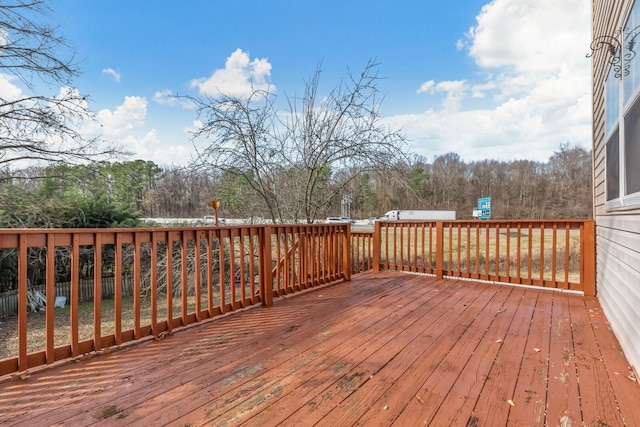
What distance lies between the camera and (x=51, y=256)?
182cm

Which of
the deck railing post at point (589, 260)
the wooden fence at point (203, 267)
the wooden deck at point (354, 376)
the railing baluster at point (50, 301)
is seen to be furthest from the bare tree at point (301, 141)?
the railing baluster at point (50, 301)

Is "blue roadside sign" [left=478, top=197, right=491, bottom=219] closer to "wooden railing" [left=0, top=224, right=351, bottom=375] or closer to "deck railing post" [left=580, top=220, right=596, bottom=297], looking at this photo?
"deck railing post" [left=580, top=220, right=596, bottom=297]

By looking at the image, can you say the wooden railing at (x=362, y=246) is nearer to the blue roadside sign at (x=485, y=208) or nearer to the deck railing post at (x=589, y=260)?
the deck railing post at (x=589, y=260)

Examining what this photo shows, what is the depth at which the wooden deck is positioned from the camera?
1.41 metres

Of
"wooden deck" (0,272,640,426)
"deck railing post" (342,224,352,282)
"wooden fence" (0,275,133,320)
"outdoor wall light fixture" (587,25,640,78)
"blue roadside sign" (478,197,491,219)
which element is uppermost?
"outdoor wall light fixture" (587,25,640,78)

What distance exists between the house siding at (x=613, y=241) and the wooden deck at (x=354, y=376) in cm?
18

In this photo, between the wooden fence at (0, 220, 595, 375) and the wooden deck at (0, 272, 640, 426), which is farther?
the wooden fence at (0, 220, 595, 375)

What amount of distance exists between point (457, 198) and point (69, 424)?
2992 centimetres

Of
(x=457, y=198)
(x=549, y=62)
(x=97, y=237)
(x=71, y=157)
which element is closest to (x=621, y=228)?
(x=97, y=237)

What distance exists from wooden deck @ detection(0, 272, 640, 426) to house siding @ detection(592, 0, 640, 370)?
0.58ft

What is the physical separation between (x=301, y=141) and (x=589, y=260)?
4.61 meters

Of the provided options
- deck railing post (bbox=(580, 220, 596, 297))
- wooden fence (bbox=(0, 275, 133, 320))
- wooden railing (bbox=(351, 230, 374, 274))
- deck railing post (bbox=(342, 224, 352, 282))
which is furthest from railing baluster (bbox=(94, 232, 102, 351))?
wooden fence (bbox=(0, 275, 133, 320))

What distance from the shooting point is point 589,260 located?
354cm

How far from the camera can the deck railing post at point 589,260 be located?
138 inches
